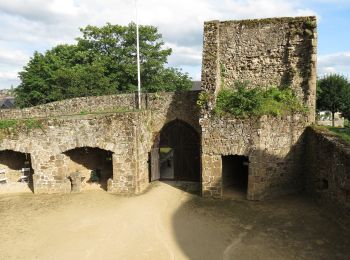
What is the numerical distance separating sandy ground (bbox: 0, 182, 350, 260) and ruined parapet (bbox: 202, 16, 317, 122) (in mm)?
3587

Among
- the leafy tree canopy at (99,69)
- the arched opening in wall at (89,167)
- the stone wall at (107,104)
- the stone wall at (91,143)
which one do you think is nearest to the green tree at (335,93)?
the leafy tree canopy at (99,69)

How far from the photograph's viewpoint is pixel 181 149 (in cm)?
1374

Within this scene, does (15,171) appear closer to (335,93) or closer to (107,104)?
(107,104)

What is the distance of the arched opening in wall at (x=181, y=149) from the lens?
13609mm

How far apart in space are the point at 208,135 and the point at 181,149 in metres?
2.36

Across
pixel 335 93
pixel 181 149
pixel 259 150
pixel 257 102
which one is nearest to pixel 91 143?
pixel 181 149

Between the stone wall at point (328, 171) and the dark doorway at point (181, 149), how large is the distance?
4.15m

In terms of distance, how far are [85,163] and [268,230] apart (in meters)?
7.89

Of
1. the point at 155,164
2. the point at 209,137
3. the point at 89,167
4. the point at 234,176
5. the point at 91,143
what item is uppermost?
the point at 209,137

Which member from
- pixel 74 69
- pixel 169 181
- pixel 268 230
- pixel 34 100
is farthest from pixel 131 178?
pixel 34 100

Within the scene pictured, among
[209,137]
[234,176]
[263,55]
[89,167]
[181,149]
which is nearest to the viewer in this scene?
[209,137]

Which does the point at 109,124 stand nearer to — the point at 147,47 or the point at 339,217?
the point at 339,217

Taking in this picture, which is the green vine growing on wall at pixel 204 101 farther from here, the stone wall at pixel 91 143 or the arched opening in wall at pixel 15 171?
the arched opening in wall at pixel 15 171

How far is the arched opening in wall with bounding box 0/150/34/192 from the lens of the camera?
13.5 meters
